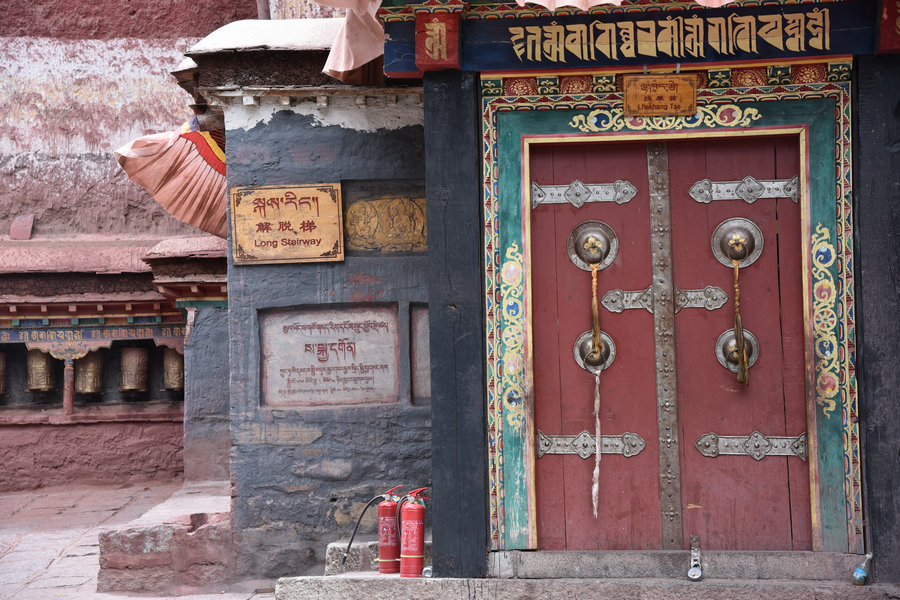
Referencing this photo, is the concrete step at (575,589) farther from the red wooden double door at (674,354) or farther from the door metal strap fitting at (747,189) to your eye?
the door metal strap fitting at (747,189)

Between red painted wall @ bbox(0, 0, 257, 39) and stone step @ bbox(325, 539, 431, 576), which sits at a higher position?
red painted wall @ bbox(0, 0, 257, 39)

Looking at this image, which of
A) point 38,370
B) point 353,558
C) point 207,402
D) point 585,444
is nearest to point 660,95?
point 585,444

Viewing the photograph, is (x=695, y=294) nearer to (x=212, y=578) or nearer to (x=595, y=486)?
(x=595, y=486)

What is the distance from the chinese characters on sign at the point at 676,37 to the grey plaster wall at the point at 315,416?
148 cm

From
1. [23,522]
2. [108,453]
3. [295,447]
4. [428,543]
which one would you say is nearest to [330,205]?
[295,447]

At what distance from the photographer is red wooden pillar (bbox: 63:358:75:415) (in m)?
10.1

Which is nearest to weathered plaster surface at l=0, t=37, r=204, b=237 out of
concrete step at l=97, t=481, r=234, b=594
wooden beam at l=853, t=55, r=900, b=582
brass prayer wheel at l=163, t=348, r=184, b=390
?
A: brass prayer wheel at l=163, t=348, r=184, b=390

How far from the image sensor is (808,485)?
4.43 meters

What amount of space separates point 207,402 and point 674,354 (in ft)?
17.2

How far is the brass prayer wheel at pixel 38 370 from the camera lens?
10156 millimetres

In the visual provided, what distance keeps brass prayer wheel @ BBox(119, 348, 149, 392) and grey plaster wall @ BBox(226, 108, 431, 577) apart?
4.96m

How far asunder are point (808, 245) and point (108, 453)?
335 inches

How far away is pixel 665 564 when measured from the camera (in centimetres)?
441

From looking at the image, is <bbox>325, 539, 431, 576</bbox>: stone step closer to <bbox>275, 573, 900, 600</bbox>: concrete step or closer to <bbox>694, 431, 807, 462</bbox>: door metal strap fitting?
<bbox>275, 573, 900, 600</bbox>: concrete step
